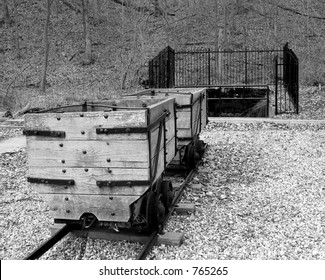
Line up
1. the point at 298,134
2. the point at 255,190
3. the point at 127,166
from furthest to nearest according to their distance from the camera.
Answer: the point at 298,134 → the point at 255,190 → the point at 127,166

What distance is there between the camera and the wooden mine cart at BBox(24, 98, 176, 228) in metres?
4.20

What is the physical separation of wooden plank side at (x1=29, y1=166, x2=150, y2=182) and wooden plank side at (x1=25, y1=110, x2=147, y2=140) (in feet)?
1.06

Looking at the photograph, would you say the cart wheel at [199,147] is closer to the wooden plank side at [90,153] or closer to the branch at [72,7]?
the wooden plank side at [90,153]

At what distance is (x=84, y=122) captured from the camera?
A: 424cm

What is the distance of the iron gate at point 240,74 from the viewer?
14812 mm

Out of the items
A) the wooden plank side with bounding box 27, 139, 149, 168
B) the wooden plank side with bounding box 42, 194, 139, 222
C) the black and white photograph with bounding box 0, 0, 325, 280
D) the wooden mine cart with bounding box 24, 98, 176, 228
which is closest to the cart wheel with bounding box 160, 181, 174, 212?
the black and white photograph with bounding box 0, 0, 325, 280

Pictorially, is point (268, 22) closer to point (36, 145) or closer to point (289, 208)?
point (289, 208)

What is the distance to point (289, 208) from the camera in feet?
19.4

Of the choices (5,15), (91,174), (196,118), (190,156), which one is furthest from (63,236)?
(5,15)

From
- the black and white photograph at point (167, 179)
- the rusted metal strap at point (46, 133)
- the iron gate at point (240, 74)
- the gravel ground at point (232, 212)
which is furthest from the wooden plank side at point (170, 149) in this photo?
the iron gate at point (240, 74)

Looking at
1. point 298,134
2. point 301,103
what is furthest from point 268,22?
point 298,134

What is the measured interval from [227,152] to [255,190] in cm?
271

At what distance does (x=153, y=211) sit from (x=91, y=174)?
820 millimetres

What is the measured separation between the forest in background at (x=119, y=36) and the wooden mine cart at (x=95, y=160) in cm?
1579
